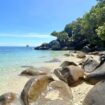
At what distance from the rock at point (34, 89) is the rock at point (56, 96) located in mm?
163

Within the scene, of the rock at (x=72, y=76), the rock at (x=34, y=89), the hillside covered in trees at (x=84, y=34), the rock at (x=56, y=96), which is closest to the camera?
the rock at (x=56, y=96)

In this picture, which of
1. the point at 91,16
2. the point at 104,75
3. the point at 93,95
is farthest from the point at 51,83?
the point at 91,16

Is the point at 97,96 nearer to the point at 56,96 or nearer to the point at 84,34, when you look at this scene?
the point at 56,96

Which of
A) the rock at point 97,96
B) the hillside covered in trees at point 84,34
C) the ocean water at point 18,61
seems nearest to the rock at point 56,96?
the rock at point 97,96

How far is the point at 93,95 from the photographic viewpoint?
20.5 feet

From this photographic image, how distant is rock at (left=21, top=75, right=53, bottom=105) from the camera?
7809 millimetres

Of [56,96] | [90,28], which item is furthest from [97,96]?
[90,28]

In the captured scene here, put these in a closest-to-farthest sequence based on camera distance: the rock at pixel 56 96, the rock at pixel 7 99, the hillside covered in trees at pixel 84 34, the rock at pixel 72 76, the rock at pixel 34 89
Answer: the rock at pixel 56 96 → the rock at pixel 34 89 → the rock at pixel 7 99 → the rock at pixel 72 76 → the hillside covered in trees at pixel 84 34

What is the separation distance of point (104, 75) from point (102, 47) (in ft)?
144

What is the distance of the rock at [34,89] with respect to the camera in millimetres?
7809

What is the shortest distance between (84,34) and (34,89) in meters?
49.5

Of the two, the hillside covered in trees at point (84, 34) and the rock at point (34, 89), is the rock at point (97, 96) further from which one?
the hillside covered in trees at point (84, 34)

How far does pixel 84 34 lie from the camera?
56594 mm

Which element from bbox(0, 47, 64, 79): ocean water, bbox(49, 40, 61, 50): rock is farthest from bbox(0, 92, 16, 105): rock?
bbox(49, 40, 61, 50): rock
